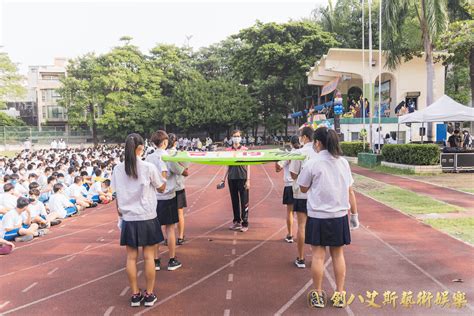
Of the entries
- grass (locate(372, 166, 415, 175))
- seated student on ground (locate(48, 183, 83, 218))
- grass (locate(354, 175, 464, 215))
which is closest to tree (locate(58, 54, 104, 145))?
grass (locate(372, 166, 415, 175))

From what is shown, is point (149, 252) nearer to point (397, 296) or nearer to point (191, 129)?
point (397, 296)

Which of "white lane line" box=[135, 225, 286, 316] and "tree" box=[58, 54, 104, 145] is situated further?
"tree" box=[58, 54, 104, 145]

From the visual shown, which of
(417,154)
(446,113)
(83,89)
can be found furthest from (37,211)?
(83,89)

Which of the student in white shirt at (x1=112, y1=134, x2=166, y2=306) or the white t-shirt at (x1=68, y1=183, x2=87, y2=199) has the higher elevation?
the student in white shirt at (x1=112, y1=134, x2=166, y2=306)

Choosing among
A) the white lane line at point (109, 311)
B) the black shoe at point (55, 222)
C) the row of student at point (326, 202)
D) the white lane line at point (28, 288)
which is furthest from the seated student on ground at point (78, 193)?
the row of student at point (326, 202)

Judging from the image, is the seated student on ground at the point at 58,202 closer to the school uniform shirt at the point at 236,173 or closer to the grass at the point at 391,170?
the school uniform shirt at the point at 236,173

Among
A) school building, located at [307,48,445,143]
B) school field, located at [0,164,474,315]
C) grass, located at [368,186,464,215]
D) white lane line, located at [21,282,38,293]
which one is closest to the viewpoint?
school field, located at [0,164,474,315]

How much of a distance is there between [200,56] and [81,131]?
16.5 metres

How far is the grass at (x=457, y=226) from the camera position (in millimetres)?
6997

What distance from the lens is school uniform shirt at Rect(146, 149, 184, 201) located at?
5.33 metres

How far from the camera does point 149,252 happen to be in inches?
172

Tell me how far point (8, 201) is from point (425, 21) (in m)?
18.6

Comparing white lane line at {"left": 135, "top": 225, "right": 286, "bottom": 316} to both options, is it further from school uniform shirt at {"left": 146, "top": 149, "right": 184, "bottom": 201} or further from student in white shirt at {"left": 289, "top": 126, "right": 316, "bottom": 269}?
school uniform shirt at {"left": 146, "top": 149, "right": 184, "bottom": 201}

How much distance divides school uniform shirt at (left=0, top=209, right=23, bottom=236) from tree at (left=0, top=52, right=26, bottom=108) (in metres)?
34.6
